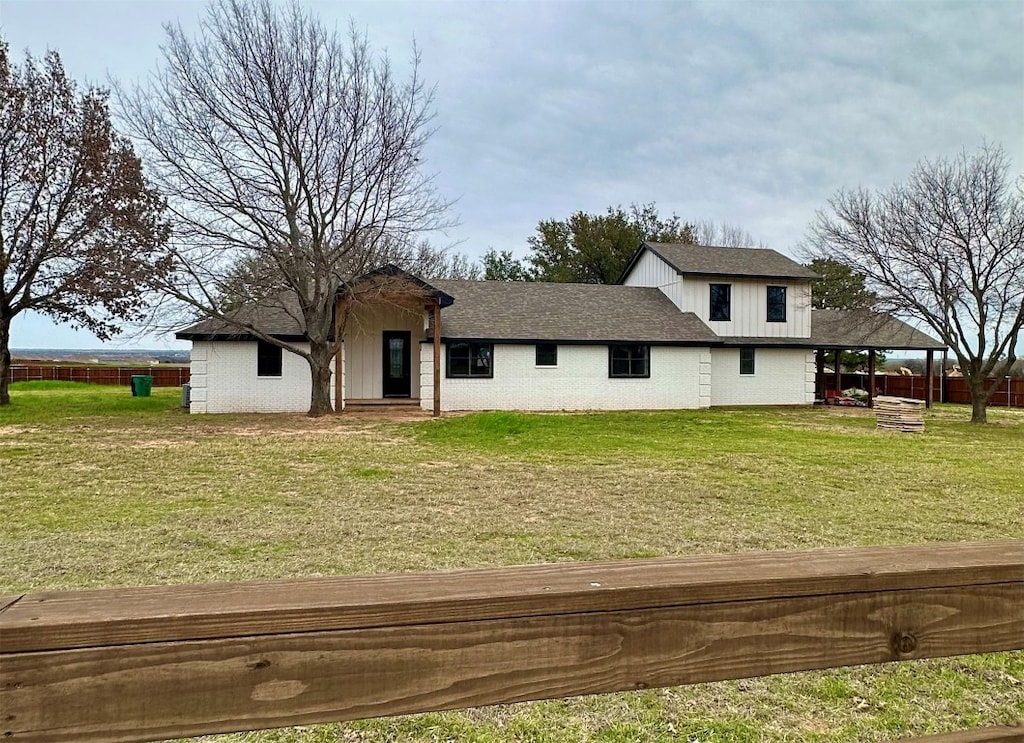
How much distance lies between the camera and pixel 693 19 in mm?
9945

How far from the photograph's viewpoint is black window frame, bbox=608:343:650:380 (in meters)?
21.1

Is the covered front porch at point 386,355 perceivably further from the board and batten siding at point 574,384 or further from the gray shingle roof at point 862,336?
the gray shingle roof at point 862,336

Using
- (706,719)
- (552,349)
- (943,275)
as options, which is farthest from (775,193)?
(706,719)

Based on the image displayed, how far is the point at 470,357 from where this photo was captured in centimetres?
2027

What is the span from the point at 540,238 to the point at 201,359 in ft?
77.7

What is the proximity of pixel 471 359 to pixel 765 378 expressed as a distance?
36.6 ft

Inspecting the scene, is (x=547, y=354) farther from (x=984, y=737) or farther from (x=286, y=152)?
(x=984, y=737)

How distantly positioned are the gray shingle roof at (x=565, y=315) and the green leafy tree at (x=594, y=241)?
35.0 ft

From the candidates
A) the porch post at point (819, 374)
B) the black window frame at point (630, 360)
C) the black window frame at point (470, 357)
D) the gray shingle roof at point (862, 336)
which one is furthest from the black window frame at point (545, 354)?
the porch post at point (819, 374)

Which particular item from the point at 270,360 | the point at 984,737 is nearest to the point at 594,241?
the point at 270,360

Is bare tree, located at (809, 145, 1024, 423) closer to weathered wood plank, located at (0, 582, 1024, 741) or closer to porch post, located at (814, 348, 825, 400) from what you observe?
porch post, located at (814, 348, 825, 400)

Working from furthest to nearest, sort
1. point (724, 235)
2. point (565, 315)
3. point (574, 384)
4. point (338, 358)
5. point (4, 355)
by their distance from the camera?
point (724, 235)
point (565, 315)
point (4, 355)
point (574, 384)
point (338, 358)

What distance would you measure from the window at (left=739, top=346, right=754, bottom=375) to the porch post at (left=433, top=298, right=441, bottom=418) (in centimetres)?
1142

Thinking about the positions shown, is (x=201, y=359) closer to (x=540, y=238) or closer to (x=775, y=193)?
(x=540, y=238)
